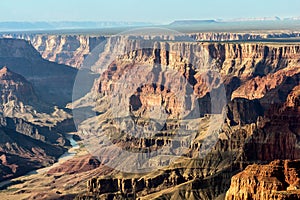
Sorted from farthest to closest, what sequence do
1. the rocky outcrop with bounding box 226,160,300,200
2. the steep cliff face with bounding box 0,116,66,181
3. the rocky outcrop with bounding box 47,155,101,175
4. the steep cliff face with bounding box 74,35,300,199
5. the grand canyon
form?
the steep cliff face with bounding box 0,116,66,181
the rocky outcrop with bounding box 47,155,101,175
the steep cliff face with bounding box 74,35,300,199
the grand canyon
the rocky outcrop with bounding box 226,160,300,200

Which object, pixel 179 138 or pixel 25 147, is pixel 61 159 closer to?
pixel 25 147

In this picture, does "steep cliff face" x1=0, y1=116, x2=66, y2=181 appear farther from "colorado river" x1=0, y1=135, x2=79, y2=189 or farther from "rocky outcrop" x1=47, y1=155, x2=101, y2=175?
"rocky outcrop" x1=47, y1=155, x2=101, y2=175

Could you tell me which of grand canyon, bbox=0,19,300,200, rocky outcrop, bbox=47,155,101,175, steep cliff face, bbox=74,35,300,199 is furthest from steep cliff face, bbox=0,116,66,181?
steep cliff face, bbox=74,35,300,199

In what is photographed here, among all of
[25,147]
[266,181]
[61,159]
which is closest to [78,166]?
[61,159]

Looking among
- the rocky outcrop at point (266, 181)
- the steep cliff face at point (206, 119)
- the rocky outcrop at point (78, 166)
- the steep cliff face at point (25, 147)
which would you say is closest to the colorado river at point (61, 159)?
the steep cliff face at point (25, 147)

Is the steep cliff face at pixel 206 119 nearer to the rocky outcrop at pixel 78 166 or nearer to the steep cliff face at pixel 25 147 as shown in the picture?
the rocky outcrop at pixel 78 166
